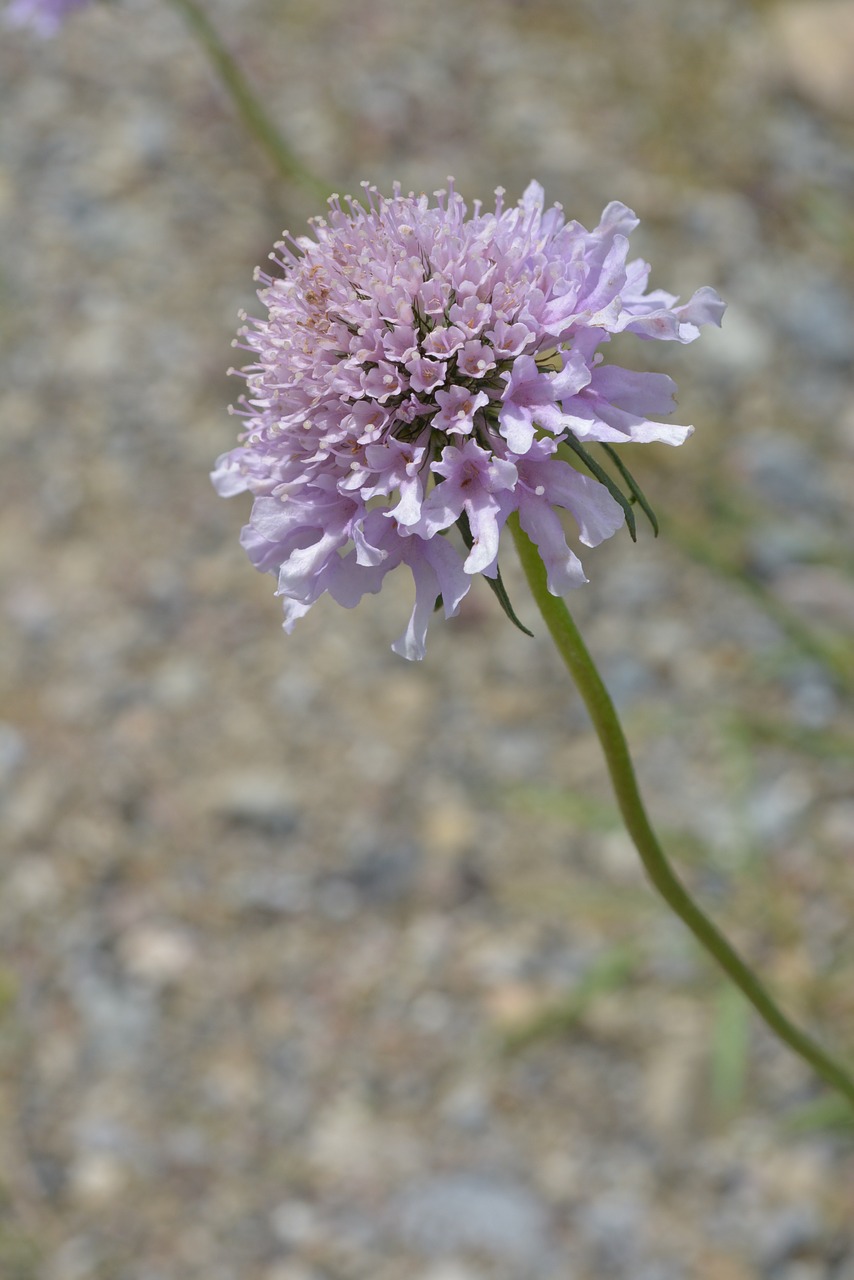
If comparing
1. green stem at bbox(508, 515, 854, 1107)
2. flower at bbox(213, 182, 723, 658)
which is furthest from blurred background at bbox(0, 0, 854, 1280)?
flower at bbox(213, 182, 723, 658)

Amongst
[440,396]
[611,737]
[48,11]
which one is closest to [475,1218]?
[611,737]

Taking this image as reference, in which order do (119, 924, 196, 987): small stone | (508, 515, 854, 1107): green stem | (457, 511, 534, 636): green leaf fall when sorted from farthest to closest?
(119, 924, 196, 987): small stone, (508, 515, 854, 1107): green stem, (457, 511, 534, 636): green leaf

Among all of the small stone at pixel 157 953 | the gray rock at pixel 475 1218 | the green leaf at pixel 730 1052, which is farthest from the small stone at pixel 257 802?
the green leaf at pixel 730 1052

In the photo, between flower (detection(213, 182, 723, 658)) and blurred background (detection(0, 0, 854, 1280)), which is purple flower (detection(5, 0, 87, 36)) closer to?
blurred background (detection(0, 0, 854, 1280))

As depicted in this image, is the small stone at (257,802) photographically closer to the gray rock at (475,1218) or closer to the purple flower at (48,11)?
the gray rock at (475,1218)

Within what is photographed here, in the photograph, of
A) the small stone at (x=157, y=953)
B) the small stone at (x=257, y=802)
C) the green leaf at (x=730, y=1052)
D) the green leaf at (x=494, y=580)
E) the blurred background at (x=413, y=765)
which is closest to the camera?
the green leaf at (x=494, y=580)

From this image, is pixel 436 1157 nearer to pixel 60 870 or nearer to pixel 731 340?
pixel 60 870
